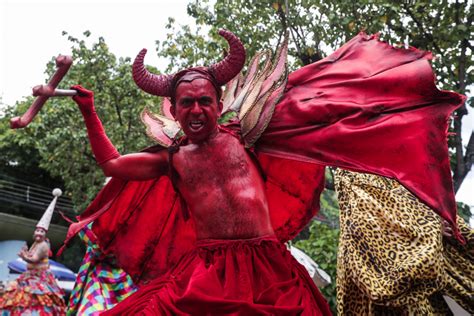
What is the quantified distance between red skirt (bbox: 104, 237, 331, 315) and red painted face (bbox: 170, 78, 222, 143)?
59cm

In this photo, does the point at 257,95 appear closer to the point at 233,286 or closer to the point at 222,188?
the point at 222,188

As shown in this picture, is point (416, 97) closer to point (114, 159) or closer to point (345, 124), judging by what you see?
point (345, 124)

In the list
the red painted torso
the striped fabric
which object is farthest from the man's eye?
the striped fabric

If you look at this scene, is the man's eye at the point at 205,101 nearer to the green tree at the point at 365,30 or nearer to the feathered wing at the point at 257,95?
the feathered wing at the point at 257,95

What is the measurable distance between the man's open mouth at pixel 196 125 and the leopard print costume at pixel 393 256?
1301 mm

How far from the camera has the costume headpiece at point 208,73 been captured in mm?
3314

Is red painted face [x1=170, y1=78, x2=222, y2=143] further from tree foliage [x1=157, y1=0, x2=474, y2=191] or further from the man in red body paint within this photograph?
tree foliage [x1=157, y1=0, x2=474, y2=191]

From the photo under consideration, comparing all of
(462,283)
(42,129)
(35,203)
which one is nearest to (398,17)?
(462,283)

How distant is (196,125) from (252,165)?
1.28 ft

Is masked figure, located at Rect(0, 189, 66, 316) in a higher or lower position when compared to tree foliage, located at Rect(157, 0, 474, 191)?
lower

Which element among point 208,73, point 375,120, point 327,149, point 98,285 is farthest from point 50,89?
point 98,285

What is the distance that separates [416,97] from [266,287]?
131 centimetres

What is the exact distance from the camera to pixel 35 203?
21.6 m

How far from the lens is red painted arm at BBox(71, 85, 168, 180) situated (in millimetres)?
3156
